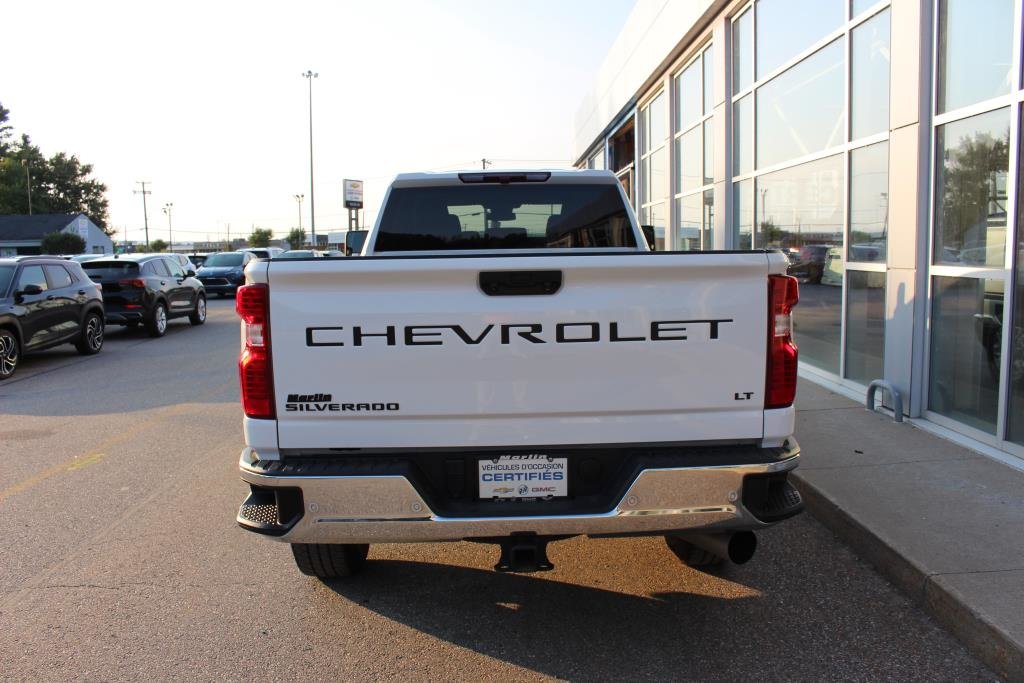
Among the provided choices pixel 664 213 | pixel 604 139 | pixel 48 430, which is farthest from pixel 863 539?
pixel 604 139

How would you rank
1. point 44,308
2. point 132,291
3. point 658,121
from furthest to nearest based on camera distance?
1. point 658,121
2. point 132,291
3. point 44,308

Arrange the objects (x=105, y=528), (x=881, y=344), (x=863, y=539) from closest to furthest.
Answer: (x=863, y=539)
(x=105, y=528)
(x=881, y=344)

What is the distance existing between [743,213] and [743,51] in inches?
92.7

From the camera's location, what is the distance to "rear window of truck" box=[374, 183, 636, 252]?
5246 mm

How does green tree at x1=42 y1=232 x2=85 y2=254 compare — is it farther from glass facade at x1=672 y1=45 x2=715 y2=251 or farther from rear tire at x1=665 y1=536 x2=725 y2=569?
rear tire at x1=665 y1=536 x2=725 y2=569

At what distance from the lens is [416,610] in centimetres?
389

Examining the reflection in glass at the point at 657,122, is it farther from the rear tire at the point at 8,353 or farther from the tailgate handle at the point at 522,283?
the tailgate handle at the point at 522,283

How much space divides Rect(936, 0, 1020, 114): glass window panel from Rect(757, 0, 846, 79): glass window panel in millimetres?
2143


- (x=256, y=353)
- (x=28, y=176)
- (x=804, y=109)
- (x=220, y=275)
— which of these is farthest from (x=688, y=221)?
(x=28, y=176)

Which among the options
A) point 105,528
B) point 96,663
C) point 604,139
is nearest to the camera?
point 96,663

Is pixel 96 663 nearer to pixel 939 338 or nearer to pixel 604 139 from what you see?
pixel 939 338

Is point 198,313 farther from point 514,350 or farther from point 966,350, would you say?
point 514,350

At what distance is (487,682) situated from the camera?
3.22 meters

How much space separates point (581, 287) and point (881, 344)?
5497mm
